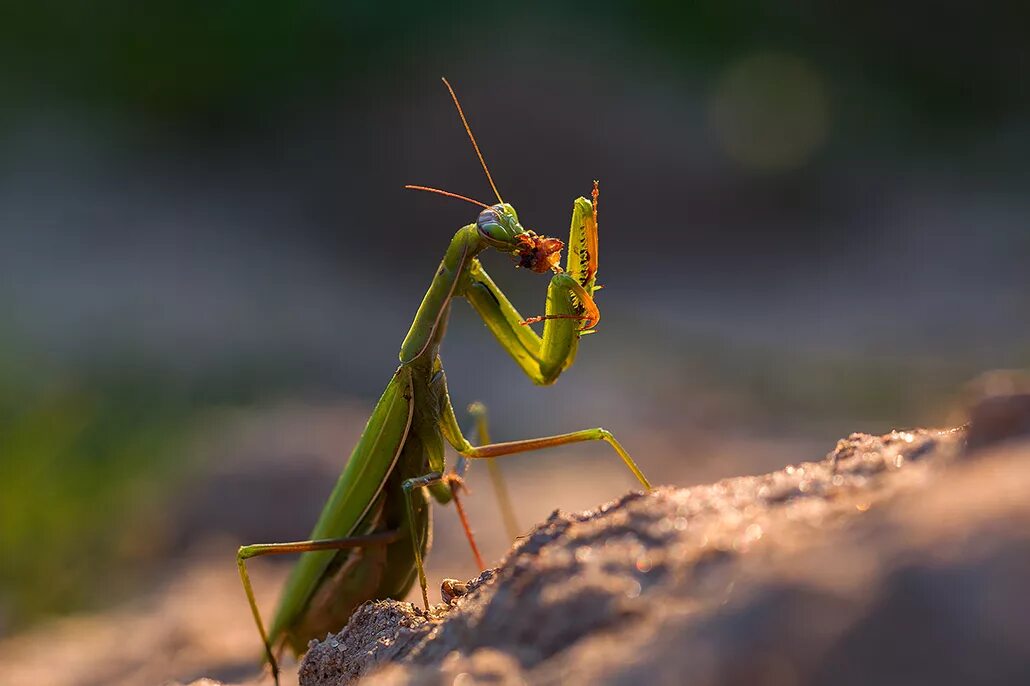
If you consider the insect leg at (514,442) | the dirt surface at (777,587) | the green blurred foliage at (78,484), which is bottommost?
the dirt surface at (777,587)

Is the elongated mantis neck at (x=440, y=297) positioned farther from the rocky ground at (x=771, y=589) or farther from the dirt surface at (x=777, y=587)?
the dirt surface at (x=777, y=587)

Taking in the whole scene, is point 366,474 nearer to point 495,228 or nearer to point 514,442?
point 514,442

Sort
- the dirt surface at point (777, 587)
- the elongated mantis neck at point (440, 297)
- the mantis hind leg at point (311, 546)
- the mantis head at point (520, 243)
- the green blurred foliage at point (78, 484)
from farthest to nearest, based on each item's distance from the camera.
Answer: the green blurred foliage at point (78, 484) < the mantis hind leg at point (311, 546) < the elongated mantis neck at point (440, 297) < the mantis head at point (520, 243) < the dirt surface at point (777, 587)

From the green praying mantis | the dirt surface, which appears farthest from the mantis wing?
the dirt surface

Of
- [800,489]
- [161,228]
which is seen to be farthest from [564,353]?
[161,228]

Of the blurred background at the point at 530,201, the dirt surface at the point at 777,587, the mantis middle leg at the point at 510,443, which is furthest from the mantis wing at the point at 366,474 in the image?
the blurred background at the point at 530,201

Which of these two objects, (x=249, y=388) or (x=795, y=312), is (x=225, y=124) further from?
(x=795, y=312)

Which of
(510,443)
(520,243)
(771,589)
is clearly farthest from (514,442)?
(771,589)
